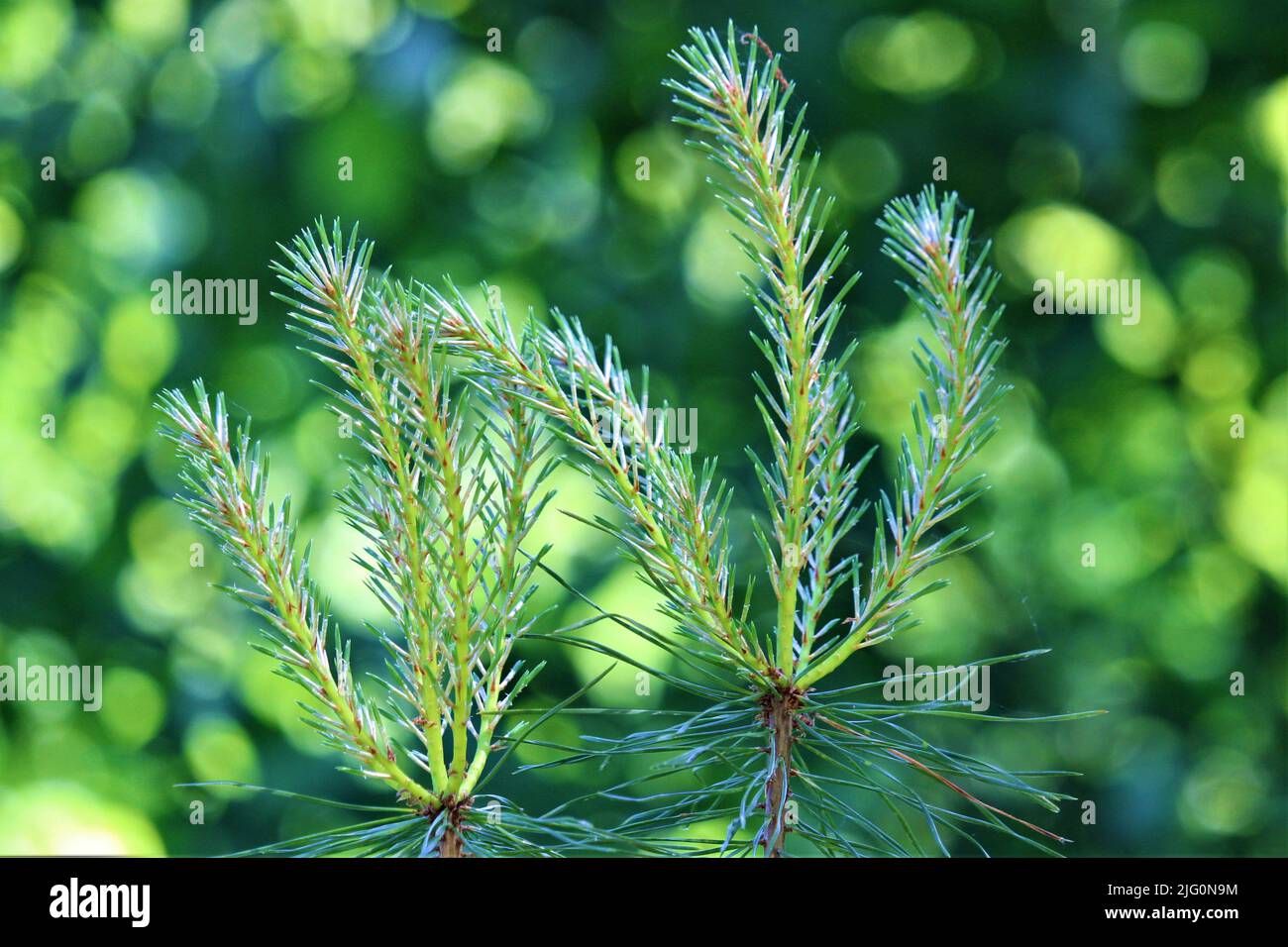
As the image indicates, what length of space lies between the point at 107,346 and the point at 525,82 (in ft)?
1.11

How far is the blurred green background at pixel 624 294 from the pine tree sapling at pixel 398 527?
1.49 ft

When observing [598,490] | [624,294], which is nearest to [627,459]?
[598,490]

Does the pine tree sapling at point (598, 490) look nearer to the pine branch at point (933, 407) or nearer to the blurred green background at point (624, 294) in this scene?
the pine branch at point (933, 407)

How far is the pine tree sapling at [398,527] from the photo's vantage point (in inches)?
8.1

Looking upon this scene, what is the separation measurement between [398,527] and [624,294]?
51 centimetres

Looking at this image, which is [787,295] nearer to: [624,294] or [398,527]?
[398,527]

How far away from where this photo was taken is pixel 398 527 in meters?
0.22

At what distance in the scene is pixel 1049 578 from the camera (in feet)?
2.36

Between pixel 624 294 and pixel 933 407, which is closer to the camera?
pixel 933 407

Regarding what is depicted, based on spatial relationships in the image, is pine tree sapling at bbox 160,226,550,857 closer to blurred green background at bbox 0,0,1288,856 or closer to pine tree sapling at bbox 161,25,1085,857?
pine tree sapling at bbox 161,25,1085,857

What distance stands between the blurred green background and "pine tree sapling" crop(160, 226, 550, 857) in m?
0.45

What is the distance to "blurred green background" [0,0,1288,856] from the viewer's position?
0.70 metres
